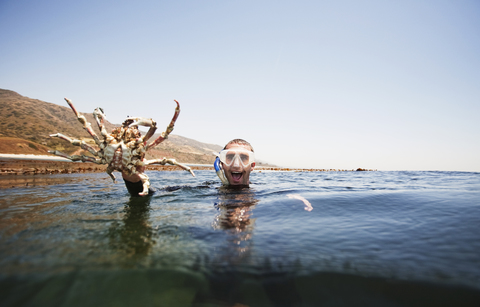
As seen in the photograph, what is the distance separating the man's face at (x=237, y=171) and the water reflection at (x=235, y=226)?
1774mm

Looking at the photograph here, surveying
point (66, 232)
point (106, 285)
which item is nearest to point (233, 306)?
point (106, 285)

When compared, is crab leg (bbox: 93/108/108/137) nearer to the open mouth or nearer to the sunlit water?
the sunlit water

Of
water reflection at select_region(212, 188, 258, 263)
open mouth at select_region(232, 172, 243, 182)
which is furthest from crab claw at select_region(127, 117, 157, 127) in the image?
open mouth at select_region(232, 172, 243, 182)

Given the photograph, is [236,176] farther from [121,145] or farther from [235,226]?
[121,145]

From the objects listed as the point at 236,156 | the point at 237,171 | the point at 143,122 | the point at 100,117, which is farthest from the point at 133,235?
the point at 237,171

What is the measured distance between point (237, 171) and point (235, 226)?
12.2 ft

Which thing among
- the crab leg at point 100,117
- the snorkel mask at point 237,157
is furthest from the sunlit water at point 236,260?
the snorkel mask at point 237,157

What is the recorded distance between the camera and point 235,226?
3.12m

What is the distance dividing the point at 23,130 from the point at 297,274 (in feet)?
205

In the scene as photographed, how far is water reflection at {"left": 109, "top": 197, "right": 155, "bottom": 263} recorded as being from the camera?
2.17 m

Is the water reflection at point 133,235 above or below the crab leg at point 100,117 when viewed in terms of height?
below

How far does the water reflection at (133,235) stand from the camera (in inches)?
85.3

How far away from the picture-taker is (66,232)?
2.64 meters

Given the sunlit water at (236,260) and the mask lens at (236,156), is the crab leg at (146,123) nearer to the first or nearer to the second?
the sunlit water at (236,260)
